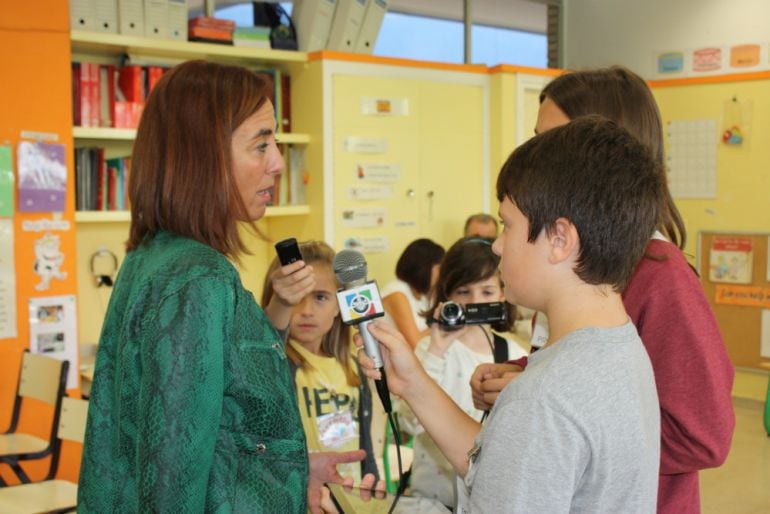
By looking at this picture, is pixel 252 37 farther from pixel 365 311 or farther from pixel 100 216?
pixel 365 311

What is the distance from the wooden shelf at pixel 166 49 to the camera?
12.8 feet

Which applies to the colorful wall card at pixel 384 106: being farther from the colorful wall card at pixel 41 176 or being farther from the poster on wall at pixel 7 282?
the poster on wall at pixel 7 282

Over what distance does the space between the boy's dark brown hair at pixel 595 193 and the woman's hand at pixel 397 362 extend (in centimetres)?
35

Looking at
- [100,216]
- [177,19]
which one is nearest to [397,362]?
[100,216]

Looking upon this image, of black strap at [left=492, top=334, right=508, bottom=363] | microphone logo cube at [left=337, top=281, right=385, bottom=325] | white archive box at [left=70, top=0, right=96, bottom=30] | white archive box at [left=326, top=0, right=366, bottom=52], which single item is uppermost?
white archive box at [left=326, top=0, right=366, bottom=52]

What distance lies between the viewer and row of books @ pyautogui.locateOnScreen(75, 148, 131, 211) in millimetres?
3980

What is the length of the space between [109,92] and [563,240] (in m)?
3.60

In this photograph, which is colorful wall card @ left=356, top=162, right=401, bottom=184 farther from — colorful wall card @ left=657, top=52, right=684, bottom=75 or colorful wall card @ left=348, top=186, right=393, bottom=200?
colorful wall card @ left=657, top=52, right=684, bottom=75

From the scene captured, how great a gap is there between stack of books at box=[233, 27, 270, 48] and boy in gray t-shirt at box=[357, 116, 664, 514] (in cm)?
365

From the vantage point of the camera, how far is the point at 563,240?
1.03 m

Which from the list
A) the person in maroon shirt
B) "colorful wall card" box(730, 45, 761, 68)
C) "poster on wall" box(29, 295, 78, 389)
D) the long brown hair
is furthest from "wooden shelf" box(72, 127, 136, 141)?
"colorful wall card" box(730, 45, 761, 68)

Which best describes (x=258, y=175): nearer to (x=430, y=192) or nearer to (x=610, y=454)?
(x=610, y=454)

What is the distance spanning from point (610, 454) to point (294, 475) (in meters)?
0.52

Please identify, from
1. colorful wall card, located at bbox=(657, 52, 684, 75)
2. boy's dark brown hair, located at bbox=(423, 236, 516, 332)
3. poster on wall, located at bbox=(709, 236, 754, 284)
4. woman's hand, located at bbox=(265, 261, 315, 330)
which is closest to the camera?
woman's hand, located at bbox=(265, 261, 315, 330)
